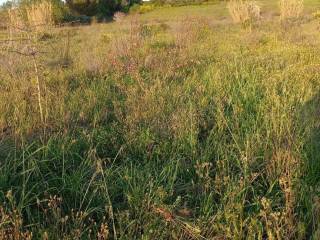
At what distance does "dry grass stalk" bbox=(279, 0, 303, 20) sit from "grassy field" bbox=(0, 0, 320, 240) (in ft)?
32.1

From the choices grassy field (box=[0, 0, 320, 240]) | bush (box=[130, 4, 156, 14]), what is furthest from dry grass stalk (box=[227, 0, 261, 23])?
bush (box=[130, 4, 156, 14])

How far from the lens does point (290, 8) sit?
51.3 feet

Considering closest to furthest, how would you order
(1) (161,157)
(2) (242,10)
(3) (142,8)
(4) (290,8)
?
(1) (161,157)
(4) (290,8)
(2) (242,10)
(3) (142,8)

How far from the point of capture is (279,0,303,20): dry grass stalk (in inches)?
611

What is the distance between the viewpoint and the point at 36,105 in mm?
4785

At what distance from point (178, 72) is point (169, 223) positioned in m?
4.79

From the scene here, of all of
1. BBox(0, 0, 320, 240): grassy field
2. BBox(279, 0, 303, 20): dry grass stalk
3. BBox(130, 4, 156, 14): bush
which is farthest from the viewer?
BBox(130, 4, 156, 14): bush

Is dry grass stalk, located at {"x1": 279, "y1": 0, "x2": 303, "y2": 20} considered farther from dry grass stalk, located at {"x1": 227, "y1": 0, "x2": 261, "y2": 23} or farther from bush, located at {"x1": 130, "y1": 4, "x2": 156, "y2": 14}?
bush, located at {"x1": 130, "y1": 4, "x2": 156, "y2": 14}

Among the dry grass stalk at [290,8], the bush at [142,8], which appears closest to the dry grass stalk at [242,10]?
the dry grass stalk at [290,8]

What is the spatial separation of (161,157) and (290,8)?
13.9m

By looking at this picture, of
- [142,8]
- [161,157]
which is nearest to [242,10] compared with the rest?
[161,157]

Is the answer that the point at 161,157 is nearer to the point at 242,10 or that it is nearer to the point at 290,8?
the point at 242,10

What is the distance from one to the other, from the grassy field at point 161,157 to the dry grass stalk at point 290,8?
32.1 ft

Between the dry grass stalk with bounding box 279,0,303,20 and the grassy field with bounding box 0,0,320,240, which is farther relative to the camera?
the dry grass stalk with bounding box 279,0,303,20
